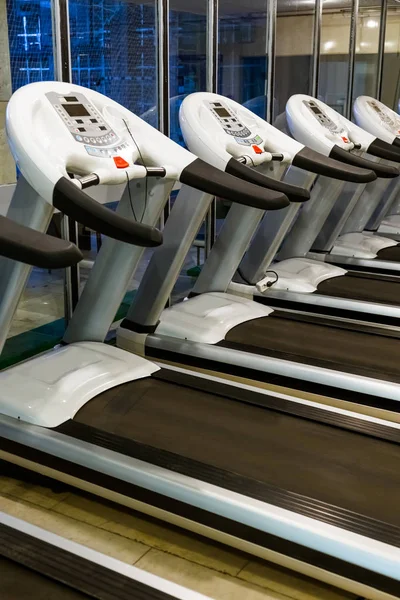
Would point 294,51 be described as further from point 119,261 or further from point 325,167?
point 119,261

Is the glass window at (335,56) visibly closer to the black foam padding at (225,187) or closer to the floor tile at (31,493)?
the black foam padding at (225,187)

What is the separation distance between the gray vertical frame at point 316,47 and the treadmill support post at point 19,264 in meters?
4.13

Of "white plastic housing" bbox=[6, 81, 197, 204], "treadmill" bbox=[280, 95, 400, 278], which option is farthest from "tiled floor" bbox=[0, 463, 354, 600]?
"treadmill" bbox=[280, 95, 400, 278]

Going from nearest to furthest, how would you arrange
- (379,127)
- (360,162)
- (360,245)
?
1. (360,162)
2. (360,245)
3. (379,127)

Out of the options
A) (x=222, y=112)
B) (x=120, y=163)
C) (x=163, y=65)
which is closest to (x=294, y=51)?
(x=163, y=65)

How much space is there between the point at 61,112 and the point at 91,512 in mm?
1525

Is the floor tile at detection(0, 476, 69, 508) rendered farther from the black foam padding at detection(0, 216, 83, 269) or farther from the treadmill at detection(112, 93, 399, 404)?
the black foam padding at detection(0, 216, 83, 269)

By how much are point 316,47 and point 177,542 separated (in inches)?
192

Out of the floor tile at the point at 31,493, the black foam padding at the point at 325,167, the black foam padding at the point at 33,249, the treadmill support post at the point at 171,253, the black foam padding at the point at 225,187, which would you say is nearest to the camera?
the black foam padding at the point at 33,249

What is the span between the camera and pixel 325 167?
142 inches

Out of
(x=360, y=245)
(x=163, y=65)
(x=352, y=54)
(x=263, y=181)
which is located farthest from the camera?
(x=352, y=54)

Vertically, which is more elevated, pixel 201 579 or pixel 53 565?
pixel 53 565

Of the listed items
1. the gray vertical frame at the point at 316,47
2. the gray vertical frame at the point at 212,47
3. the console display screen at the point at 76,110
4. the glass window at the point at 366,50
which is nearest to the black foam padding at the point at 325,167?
the gray vertical frame at the point at 212,47

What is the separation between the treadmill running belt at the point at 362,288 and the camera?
158 inches
